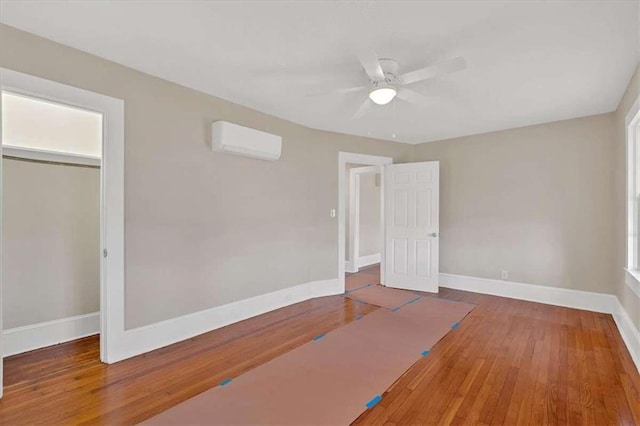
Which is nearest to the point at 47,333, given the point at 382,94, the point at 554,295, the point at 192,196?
the point at 192,196

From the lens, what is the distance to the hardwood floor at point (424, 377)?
2018 millimetres

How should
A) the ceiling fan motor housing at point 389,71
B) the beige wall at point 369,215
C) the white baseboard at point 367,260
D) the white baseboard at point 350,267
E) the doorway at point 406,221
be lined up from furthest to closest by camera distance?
1. the beige wall at point 369,215
2. the white baseboard at point 367,260
3. the white baseboard at point 350,267
4. the doorway at point 406,221
5. the ceiling fan motor housing at point 389,71

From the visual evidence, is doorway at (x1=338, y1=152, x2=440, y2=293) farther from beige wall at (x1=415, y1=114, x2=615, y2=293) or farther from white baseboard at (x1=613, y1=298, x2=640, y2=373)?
white baseboard at (x1=613, y1=298, x2=640, y2=373)

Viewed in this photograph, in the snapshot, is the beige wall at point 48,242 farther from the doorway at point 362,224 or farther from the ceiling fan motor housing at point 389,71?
the doorway at point 362,224

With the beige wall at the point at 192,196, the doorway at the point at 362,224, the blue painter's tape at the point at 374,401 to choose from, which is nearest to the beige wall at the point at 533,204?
the doorway at the point at 362,224

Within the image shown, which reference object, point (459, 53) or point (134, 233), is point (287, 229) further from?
point (459, 53)

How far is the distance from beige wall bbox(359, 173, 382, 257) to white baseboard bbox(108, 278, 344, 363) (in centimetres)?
266

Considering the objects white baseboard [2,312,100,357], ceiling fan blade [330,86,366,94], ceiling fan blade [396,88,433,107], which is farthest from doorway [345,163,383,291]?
white baseboard [2,312,100,357]

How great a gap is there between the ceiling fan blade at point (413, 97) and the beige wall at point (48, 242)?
10.5 ft

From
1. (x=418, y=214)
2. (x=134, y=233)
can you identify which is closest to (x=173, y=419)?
(x=134, y=233)

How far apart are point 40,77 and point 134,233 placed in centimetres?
133

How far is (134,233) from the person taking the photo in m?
2.84

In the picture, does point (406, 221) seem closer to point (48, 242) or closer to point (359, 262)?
point (359, 262)

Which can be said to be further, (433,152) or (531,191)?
(433,152)
